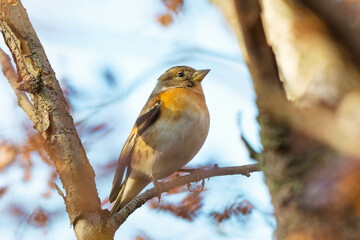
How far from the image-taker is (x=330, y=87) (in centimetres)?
154

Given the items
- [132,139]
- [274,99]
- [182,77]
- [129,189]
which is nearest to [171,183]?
[129,189]

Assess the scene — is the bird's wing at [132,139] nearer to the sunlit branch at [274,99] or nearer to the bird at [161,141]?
the bird at [161,141]

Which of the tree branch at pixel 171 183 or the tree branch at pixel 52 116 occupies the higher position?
the tree branch at pixel 52 116

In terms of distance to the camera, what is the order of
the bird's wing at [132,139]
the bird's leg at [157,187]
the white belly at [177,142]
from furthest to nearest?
the bird's wing at [132,139] < the white belly at [177,142] < the bird's leg at [157,187]

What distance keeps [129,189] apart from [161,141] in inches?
28.7

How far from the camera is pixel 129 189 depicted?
512cm

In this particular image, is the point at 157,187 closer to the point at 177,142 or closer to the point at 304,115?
the point at 177,142

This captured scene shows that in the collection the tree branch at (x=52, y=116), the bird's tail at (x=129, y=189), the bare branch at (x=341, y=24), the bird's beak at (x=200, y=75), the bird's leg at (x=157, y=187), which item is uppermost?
the bare branch at (x=341, y=24)

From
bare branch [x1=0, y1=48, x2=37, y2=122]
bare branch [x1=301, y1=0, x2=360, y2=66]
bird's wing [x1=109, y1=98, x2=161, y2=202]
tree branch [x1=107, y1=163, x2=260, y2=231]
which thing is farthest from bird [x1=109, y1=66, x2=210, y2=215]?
bare branch [x1=301, y1=0, x2=360, y2=66]

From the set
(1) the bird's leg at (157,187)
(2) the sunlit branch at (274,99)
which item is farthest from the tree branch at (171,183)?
(2) the sunlit branch at (274,99)

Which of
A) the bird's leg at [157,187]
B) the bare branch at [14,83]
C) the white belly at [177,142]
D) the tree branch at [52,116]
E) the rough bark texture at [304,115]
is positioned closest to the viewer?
the rough bark texture at [304,115]

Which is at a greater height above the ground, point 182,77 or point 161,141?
point 182,77

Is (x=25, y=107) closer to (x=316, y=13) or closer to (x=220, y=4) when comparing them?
(x=220, y=4)

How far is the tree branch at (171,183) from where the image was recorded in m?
3.25
